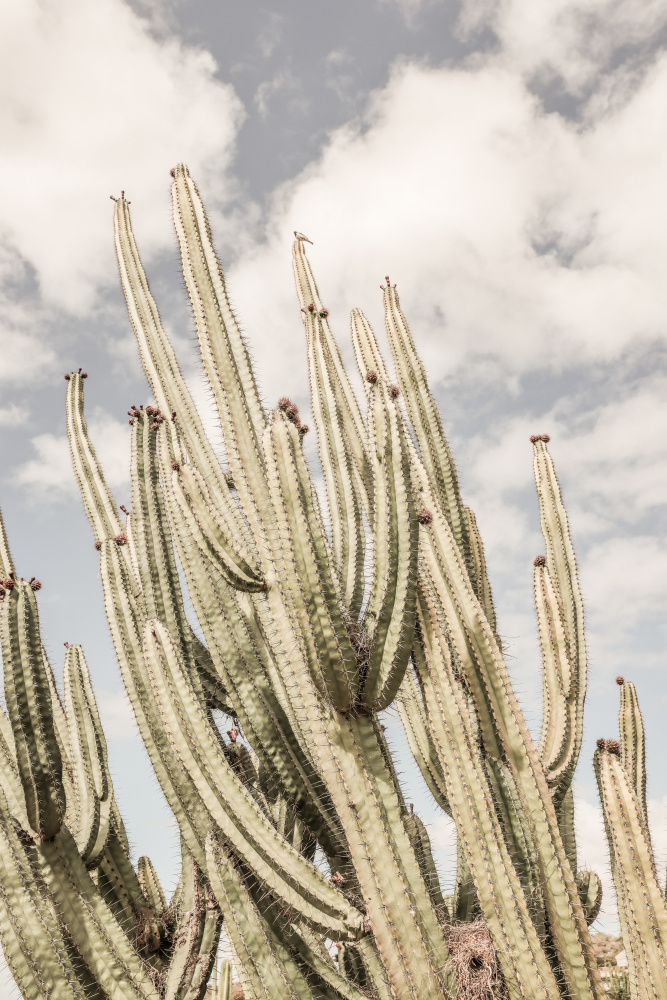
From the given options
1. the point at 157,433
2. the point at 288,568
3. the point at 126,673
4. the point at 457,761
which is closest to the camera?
the point at 288,568

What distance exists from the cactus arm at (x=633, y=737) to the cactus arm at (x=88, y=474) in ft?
14.6

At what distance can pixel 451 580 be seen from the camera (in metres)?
3.82

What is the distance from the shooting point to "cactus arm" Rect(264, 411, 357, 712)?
9.09 feet

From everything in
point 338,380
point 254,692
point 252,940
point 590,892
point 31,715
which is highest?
point 338,380

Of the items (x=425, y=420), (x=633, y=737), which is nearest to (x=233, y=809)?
(x=425, y=420)

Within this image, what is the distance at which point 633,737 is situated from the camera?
6.06 m

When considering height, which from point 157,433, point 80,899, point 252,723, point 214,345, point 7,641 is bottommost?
point 80,899

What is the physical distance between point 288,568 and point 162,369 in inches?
111

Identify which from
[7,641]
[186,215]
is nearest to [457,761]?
[7,641]

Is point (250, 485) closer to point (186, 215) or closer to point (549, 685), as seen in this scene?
point (186, 215)

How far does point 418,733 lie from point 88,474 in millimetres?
3298

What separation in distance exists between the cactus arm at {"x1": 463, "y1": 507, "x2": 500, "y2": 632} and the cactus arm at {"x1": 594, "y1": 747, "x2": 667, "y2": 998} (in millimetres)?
1520

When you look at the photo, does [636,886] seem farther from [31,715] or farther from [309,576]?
[31,715]

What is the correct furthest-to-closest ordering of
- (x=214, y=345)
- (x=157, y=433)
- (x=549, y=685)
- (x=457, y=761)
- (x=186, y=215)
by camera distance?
(x=157, y=433) → (x=549, y=685) → (x=186, y=215) → (x=214, y=345) → (x=457, y=761)
